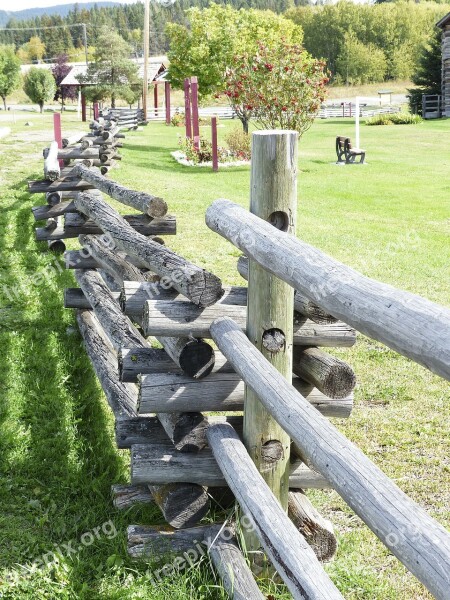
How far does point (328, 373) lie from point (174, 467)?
83cm

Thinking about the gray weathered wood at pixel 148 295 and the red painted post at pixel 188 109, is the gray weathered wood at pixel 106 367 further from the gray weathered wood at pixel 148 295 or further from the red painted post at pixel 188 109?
the red painted post at pixel 188 109

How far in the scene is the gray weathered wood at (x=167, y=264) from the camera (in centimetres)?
337

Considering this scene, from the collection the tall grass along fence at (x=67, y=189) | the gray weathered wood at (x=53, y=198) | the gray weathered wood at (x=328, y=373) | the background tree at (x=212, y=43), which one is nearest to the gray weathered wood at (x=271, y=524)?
the gray weathered wood at (x=328, y=373)

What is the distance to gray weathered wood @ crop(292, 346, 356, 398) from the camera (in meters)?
3.24

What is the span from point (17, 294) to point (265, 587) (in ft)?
17.4

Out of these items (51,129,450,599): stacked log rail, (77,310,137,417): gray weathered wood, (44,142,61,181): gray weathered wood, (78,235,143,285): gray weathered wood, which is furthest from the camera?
(44,142,61,181): gray weathered wood

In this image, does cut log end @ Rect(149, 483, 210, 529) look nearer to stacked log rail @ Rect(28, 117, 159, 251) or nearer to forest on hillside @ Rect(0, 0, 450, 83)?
stacked log rail @ Rect(28, 117, 159, 251)

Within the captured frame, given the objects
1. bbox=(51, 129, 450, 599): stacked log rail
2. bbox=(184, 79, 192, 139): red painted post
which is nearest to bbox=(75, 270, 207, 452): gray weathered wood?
bbox=(51, 129, 450, 599): stacked log rail

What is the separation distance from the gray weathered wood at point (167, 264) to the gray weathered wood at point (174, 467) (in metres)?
0.61

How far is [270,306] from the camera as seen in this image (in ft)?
10.3

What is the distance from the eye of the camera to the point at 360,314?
2.04 metres

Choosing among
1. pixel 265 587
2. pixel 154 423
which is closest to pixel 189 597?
pixel 265 587

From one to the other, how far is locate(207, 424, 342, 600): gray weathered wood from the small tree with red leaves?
16886 mm

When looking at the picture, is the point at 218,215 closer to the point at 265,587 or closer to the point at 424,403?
the point at 265,587
